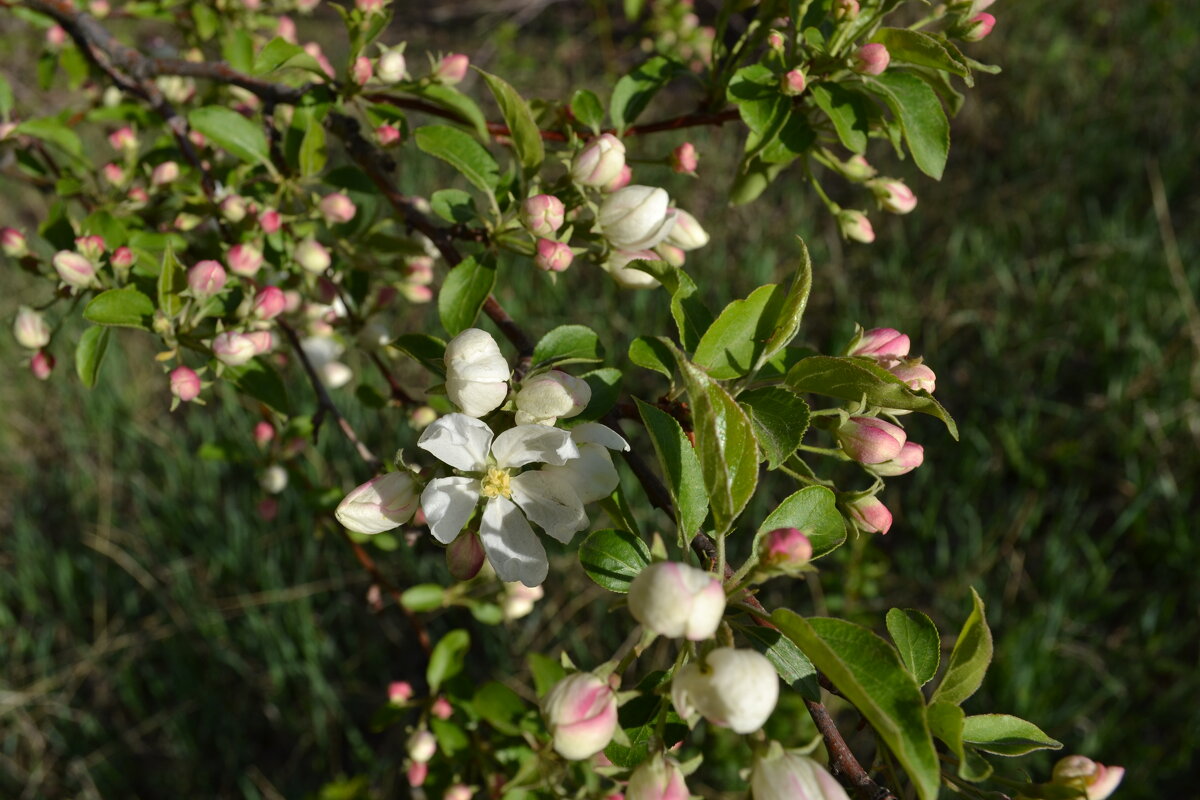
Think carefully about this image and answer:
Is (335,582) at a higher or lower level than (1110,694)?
lower

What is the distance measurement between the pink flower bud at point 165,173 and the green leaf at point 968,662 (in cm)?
119

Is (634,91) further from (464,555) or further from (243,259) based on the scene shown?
(464,555)

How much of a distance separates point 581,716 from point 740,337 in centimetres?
36

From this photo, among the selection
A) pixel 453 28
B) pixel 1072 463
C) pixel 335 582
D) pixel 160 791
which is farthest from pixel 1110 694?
pixel 453 28

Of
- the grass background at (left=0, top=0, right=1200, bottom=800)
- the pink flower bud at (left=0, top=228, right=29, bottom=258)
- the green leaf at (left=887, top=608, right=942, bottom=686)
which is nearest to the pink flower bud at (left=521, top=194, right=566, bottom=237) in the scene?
A: the green leaf at (left=887, top=608, right=942, bottom=686)

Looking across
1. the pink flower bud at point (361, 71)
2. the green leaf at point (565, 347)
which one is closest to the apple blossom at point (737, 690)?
the green leaf at point (565, 347)

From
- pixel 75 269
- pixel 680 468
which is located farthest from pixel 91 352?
pixel 680 468

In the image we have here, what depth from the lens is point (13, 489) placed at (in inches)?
129

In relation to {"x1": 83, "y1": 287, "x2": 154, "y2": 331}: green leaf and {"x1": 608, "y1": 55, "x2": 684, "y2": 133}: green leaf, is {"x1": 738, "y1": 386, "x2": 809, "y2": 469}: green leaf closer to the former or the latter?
{"x1": 608, "y1": 55, "x2": 684, "y2": 133}: green leaf

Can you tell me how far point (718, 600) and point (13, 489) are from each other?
11.5 ft

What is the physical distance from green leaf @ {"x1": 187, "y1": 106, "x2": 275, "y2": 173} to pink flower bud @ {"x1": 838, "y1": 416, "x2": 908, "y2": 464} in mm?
826

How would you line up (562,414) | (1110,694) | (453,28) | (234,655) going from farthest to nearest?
(453,28) → (234,655) → (1110,694) → (562,414)

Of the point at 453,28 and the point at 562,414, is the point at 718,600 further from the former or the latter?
the point at 453,28

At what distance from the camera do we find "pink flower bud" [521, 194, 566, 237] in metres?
0.88
